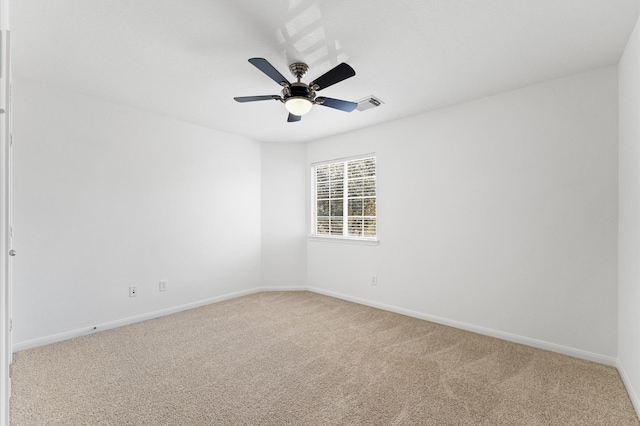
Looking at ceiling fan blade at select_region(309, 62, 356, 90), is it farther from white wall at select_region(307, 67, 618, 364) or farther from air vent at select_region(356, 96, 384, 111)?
white wall at select_region(307, 67, 618, 364)

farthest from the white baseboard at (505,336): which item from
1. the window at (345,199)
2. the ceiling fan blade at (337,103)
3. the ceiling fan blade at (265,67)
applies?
the ceiling fan blade at (265,67)

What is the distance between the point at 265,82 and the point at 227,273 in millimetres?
2821

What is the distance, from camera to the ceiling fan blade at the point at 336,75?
1980mm

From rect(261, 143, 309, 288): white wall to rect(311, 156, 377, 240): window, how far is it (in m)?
0.25

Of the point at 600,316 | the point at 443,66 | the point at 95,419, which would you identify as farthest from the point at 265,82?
the point at 600,316

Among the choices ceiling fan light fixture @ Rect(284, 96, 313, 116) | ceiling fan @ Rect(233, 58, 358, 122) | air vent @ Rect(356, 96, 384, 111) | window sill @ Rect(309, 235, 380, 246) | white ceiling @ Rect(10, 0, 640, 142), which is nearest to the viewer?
white ceiling @ Rect(10, 0, 640, 142)

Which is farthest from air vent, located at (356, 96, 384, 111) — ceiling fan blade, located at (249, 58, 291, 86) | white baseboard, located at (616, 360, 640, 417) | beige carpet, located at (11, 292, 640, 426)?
white baseboard, located at (616, 360, 640, 417)

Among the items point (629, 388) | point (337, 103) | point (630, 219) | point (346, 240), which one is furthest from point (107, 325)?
point (630, 219)

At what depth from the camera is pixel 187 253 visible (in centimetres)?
399

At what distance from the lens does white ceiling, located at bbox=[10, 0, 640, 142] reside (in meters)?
1.85

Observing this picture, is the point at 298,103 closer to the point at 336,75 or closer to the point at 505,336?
the point at 336,75

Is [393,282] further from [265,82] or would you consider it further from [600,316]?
[265,82]

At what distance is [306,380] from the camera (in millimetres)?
2248

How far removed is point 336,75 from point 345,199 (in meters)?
2.65
